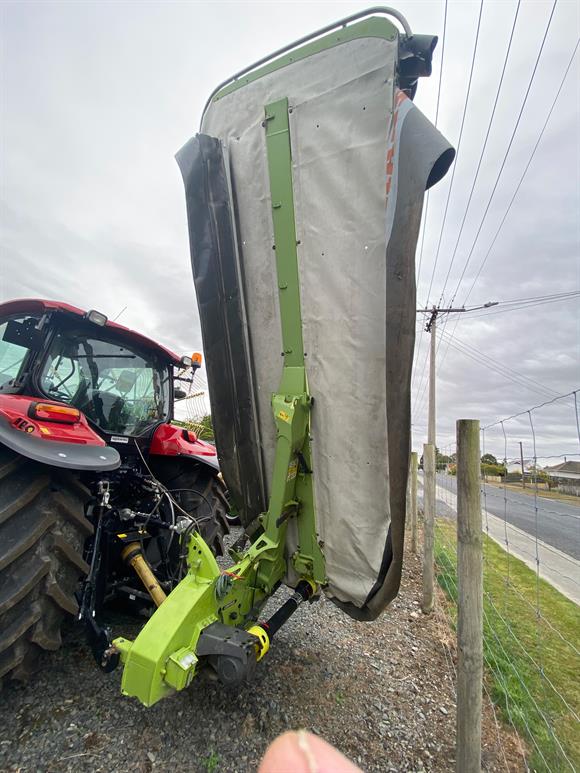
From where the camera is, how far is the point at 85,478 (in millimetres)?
2275

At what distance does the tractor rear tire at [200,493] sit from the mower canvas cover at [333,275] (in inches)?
39.8

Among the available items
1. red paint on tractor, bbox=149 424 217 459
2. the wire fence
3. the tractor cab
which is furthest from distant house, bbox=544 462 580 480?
the tractor cab

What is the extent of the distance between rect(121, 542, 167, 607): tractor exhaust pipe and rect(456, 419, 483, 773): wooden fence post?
1.36 meters

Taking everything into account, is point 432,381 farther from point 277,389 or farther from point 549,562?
point 277,389

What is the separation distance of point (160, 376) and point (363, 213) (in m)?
2.17

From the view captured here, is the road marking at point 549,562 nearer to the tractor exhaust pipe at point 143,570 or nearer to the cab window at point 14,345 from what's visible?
the tractor exhaust pipe at point 143,570

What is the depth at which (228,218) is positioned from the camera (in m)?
1.91

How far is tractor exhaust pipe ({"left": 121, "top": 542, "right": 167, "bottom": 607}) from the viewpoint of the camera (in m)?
1.91

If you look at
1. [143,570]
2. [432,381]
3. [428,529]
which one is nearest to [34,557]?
[143,570]

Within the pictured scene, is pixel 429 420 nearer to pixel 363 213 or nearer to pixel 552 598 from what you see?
pixel 552 598

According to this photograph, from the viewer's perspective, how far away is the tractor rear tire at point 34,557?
5.46 feet

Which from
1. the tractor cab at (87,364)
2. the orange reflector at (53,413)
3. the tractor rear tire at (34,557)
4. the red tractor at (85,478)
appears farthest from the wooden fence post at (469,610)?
the tractor cab at (87,364)

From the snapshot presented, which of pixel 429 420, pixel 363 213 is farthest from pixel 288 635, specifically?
pixel 429 420

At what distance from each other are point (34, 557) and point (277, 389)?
139 cm
